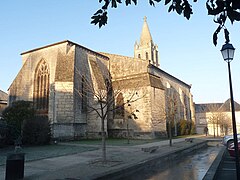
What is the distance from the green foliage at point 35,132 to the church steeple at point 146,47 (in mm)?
41845

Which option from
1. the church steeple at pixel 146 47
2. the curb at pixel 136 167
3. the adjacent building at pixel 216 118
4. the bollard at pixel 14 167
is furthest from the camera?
the church steeple at pixel 146 47

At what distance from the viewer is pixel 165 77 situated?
117 ft

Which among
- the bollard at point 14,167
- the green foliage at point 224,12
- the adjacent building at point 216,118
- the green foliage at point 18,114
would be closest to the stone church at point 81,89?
the green foliage at point 18,114

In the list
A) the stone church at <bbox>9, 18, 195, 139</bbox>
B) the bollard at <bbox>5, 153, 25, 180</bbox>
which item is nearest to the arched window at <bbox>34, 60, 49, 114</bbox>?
the stone church at <bbox>9, 18, 195, 139</bbox>

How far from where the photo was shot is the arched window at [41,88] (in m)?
24.1

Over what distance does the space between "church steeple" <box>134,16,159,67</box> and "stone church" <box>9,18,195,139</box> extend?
25.0 m

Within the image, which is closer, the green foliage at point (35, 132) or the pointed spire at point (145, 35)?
the green foliage at point (35, 132)

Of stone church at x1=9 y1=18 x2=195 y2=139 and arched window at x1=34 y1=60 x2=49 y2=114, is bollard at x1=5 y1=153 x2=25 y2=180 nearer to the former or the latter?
stone church at x1=9 y1=18 x2=195 y2=139

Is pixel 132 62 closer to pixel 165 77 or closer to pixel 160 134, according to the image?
pixel 165 77

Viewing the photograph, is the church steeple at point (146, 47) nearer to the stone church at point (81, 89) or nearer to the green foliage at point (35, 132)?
the stone church at point (81, 89)

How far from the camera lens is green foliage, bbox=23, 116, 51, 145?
1689 cm

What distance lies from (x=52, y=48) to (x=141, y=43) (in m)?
35.3

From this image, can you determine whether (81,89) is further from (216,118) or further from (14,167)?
(216,118)

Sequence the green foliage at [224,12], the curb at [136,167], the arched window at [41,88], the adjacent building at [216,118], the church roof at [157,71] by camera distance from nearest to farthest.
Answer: the green foliage at [224,12] → the curb at [136,167] → the arched window at [41,88] → the church roof at [157,71] → the adjacent building at [216,118]
